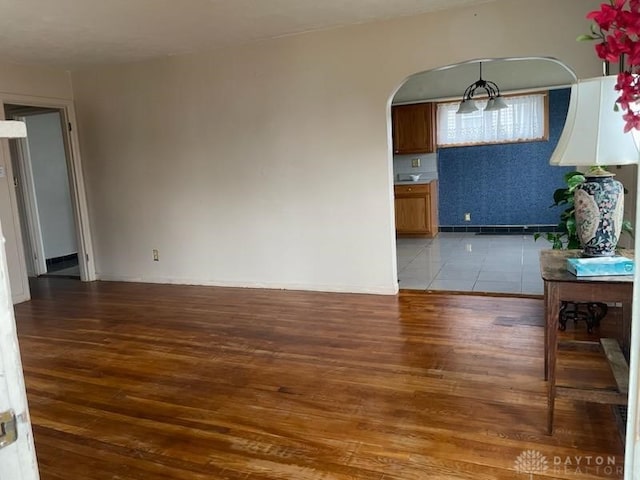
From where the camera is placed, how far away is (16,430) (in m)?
0.64

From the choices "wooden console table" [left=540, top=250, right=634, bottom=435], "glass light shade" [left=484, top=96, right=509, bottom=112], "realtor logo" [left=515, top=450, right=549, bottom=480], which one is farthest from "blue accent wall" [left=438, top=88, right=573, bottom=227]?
"realtor logo" [left=515, top=450, right=549, bottom=480]

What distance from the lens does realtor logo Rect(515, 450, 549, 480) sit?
1.89 metres

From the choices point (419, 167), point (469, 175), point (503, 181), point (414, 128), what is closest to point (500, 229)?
point (503, 181)

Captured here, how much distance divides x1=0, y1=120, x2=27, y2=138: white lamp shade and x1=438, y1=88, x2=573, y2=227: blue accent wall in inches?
288

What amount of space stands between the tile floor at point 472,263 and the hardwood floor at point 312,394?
416mm

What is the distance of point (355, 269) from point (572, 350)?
202 centimetres

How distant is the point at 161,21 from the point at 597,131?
324 centimetres

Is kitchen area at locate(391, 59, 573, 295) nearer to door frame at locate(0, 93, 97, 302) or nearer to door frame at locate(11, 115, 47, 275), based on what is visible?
door frame at locate(0, 93, 97, 302)

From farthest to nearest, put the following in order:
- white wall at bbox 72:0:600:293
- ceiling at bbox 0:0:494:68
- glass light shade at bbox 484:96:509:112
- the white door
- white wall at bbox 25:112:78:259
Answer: white wall at bbox 25:112:78:259 < glass light shade at bbox 484:96:509:112 < white wall at bbox 72:0:600:293 < ceiling at bbox 0:0:494:68 < the white door

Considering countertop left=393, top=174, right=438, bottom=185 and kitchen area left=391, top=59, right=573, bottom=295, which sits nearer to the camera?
kitchen area left=391, top=59, right=573, bottom=295

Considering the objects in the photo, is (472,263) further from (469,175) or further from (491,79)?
(491,79)

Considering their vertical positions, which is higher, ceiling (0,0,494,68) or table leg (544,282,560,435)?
ceiling (0,0,494,68)

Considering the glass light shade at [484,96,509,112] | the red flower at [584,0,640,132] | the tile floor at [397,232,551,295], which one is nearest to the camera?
the red flower at [584,0,640,132]

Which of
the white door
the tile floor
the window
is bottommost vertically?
the tile floor
